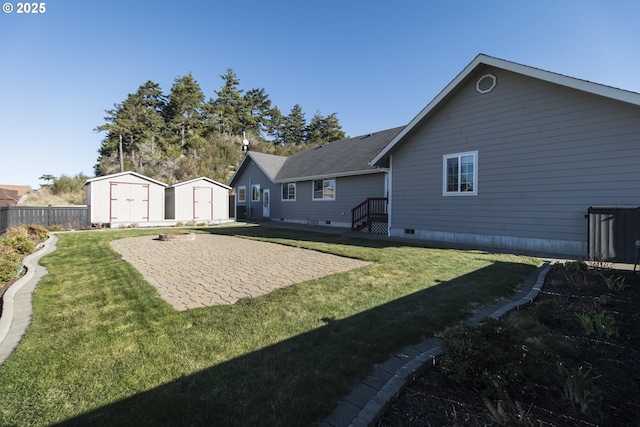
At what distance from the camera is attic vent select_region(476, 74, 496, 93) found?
10.2 m

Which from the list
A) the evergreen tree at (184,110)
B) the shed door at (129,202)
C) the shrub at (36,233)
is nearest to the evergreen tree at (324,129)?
the evergreen tree at (184,110)

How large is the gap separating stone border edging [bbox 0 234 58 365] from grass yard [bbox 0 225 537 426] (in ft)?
0.39

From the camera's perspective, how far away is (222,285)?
5492 millimetres

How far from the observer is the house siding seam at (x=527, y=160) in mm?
8000

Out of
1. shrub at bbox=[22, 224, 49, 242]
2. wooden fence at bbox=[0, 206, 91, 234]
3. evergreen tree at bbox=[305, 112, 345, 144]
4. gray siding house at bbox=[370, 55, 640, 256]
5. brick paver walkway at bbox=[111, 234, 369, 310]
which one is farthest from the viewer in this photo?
evergreen tree at bbox=[305, 112, 345, 144]

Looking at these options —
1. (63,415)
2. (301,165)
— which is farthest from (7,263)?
(301,165)

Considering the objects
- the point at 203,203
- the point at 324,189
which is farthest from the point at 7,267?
the point at 203,203

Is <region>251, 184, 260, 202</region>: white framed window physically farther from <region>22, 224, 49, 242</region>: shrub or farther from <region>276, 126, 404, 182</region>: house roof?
<region>22, 224, 49, 242</region>: shrub

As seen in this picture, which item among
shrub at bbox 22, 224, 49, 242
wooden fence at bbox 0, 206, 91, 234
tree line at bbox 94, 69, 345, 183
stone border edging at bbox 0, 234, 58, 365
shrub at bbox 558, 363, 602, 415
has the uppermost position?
tree line at bbox 94, 69, 345, 183

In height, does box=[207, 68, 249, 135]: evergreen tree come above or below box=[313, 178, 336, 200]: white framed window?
above

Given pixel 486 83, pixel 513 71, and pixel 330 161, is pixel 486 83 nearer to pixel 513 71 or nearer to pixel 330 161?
pixel 513 71

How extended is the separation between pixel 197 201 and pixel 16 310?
734 inches

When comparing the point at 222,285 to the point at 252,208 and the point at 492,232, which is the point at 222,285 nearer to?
the point at 492,232

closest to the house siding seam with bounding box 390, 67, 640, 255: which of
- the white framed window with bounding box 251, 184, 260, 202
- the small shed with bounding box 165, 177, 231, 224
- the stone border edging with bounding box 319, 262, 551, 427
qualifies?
the stone border edging with bounding box 319, 262, 551, 427
